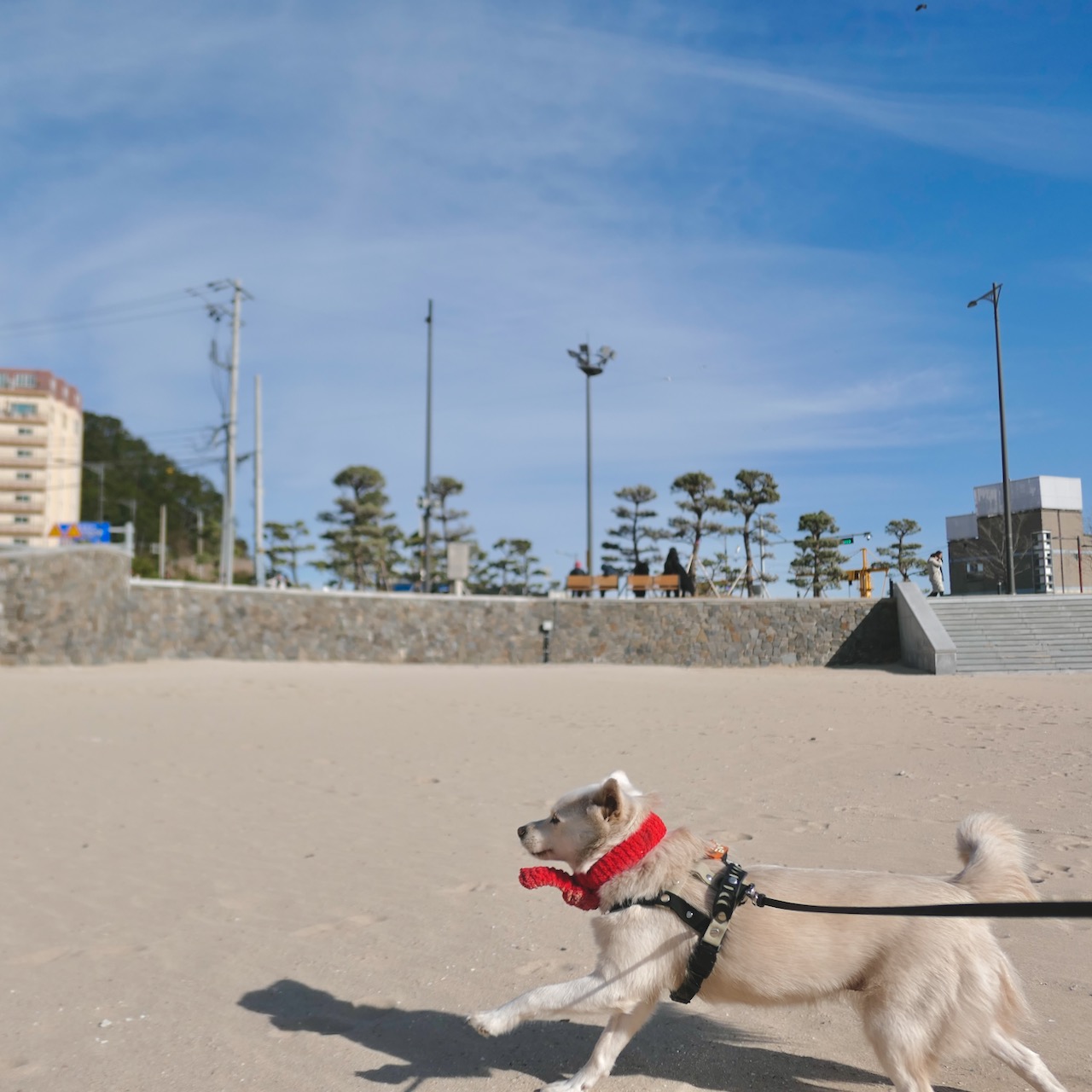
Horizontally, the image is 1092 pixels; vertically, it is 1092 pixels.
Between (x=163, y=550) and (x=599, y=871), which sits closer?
(x=599, y=871)

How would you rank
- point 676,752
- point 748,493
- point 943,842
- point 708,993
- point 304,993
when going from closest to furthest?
point 708,993
point 304,993
point 943,842
point 676,752
point 748,493

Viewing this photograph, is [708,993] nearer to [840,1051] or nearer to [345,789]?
[840,1051]

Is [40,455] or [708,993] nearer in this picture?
[708,993]

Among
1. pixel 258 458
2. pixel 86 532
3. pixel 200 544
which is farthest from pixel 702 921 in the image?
pixel 200 544

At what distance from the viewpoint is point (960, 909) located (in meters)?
2.57

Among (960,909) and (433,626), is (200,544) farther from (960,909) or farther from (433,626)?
(960,909)

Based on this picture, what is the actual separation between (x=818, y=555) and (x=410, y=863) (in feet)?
132

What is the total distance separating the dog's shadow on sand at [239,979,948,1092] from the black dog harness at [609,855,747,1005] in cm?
49

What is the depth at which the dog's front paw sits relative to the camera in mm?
2961

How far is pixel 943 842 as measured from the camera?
614 centimetres

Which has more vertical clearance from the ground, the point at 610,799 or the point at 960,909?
the point at 610,799

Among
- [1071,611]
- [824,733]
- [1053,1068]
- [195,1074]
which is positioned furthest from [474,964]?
[1071,611]

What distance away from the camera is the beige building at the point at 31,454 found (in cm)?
9369

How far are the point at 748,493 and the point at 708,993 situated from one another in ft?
133
